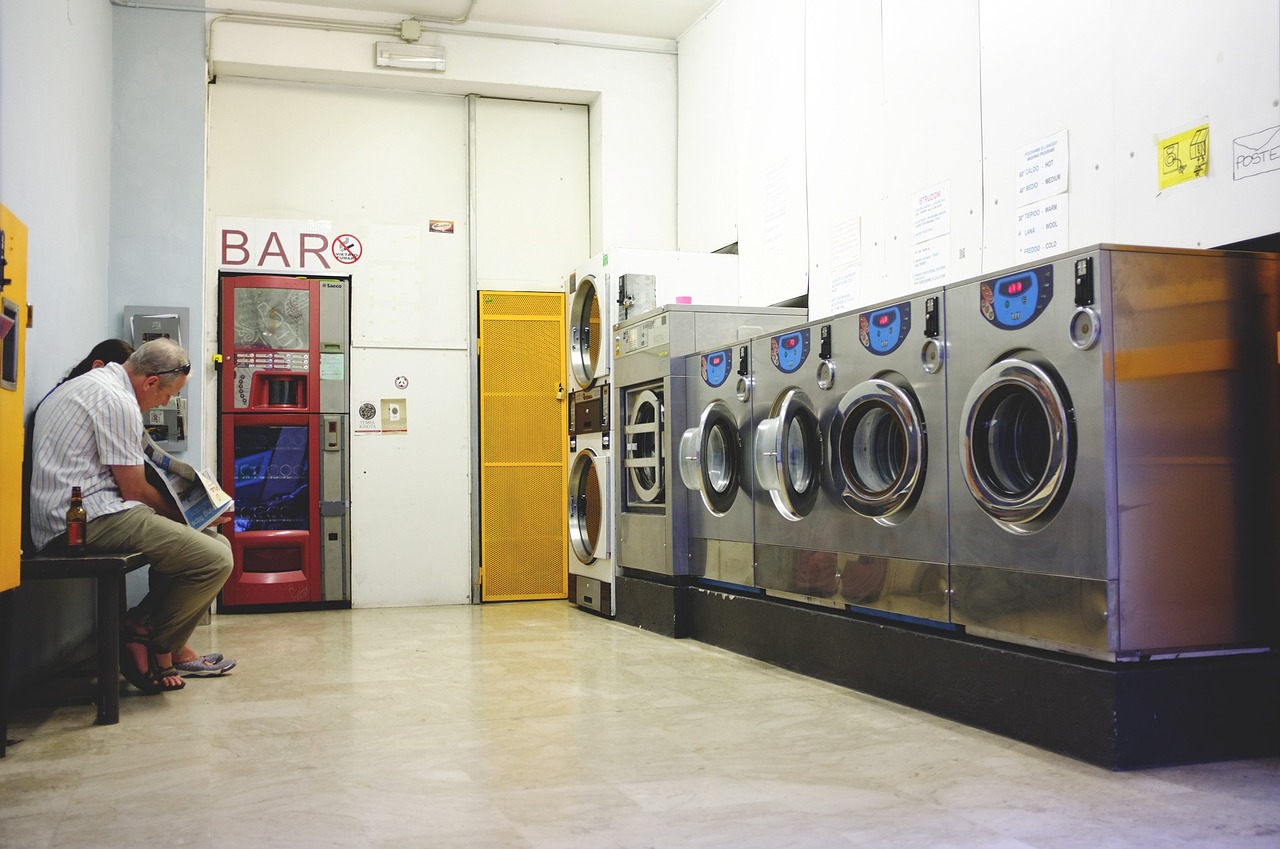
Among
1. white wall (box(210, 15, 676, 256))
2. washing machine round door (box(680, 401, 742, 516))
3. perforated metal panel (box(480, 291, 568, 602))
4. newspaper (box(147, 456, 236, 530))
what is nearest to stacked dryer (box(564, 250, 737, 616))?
perforated metal panel (box(480, 291, 568, 602))

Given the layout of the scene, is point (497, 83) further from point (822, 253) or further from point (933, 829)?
point (933, 829)

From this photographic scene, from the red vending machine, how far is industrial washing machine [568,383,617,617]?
4.42ft

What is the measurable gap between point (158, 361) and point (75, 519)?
1.96 feet

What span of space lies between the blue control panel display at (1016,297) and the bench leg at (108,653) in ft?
8.38

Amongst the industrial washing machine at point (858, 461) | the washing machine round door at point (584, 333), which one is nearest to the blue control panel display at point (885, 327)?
the industrial washing machine at point (858, 461)

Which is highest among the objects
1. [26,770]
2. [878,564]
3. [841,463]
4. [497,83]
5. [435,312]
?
[497,83]

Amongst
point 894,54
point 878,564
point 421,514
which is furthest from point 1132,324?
point 421,514

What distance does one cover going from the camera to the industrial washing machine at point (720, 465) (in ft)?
14.3

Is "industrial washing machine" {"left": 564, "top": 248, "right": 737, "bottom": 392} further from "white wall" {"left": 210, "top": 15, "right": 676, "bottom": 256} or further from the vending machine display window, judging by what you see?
the vending machine display window

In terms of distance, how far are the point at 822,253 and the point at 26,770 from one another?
372 cm

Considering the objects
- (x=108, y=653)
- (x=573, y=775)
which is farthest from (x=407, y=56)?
(x=573, y=775)

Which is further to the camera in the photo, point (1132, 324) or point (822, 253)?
point (822, 253)

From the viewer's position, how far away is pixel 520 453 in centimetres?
680

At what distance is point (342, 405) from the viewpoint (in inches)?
257
